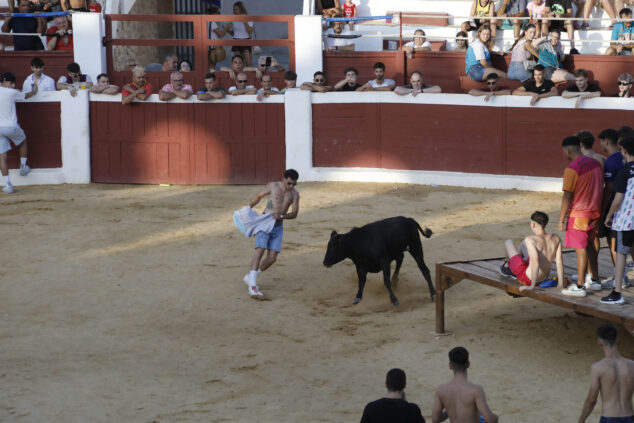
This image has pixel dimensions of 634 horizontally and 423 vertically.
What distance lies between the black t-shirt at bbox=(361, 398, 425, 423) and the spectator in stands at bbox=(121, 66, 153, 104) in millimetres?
11962

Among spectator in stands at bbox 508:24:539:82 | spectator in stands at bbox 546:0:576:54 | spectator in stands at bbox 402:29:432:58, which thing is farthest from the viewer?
spectator in stands at bbox 546:0:576:54

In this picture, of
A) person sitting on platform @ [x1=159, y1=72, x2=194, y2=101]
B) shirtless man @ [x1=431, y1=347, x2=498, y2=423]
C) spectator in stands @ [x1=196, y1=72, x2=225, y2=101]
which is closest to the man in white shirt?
person sitting on platform @ [x1=159, y1=72, x2=194, y2=101]

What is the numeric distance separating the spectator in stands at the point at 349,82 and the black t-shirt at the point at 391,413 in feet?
38.5

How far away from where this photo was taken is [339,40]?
1853cm

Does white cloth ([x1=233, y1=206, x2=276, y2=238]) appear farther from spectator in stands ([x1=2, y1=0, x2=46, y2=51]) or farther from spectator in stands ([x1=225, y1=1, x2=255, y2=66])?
spectator in stands ([x1=2, y1=0, x2=46, y2=51])

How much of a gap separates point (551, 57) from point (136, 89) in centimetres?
635

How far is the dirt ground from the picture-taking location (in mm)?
7633

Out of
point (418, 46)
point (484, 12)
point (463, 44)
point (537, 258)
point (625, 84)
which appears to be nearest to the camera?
point (537, 258)

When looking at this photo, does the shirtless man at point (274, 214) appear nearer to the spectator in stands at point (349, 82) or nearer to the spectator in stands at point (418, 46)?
the spectator in stands at point (349, 82)

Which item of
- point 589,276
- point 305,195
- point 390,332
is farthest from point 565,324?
point 305,195

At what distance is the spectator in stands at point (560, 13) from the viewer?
17234mm

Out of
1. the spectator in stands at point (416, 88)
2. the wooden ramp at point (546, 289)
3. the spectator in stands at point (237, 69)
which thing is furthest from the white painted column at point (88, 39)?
the wooden ramp at point (546, 289)

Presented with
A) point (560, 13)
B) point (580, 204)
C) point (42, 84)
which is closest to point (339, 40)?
point (560, 13)

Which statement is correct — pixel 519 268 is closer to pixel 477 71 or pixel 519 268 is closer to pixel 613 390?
pixel 613 390
